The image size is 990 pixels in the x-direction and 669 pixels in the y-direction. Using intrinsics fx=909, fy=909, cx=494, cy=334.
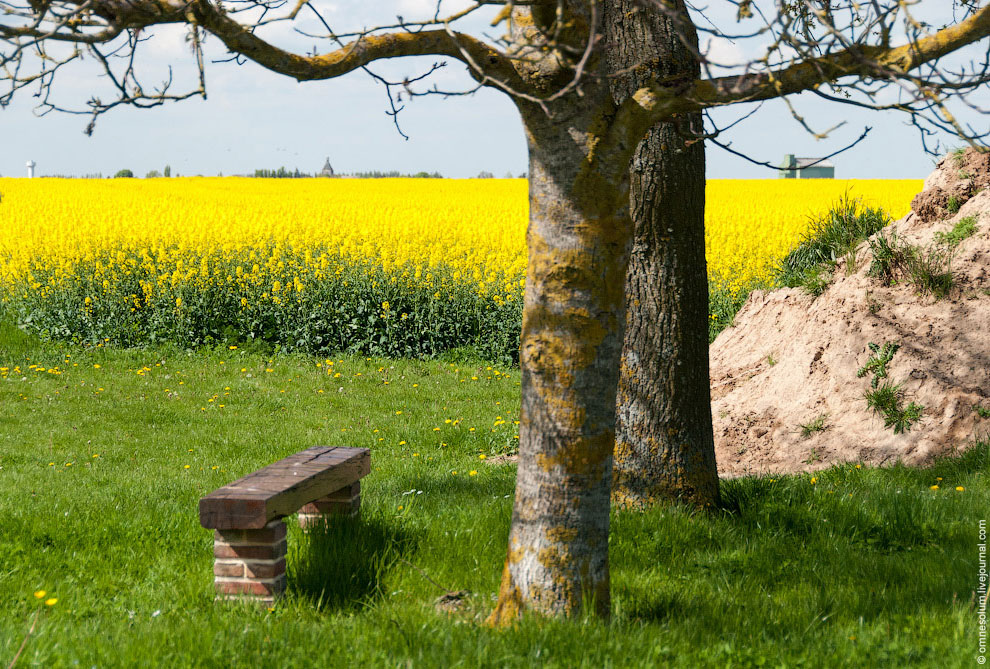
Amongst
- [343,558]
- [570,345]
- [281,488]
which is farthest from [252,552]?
[570,345]

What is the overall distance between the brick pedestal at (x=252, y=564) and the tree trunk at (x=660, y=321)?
223cm

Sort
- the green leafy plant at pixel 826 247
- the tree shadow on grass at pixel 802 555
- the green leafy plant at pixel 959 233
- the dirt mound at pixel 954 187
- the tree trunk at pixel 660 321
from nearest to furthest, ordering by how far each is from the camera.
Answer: the tree shadow on grass at pixel 802 555 < the tree trunk at pixel 660 321 < the green leafy plant at pixel 959 233 < the dirt mound at pixel 954 187 < the green leafy plant at pixel 826 247

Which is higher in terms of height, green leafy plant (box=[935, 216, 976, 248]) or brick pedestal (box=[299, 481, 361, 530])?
green leafy plant (box=[935, 216, 976, 248])

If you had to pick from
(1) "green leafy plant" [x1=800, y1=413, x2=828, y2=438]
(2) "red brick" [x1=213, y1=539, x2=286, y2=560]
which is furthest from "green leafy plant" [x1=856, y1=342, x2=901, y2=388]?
(2) "red brick" [x1=213, y1=539, x2=286, y2=560]

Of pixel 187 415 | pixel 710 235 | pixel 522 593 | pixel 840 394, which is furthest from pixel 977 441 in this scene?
Result: pixel 710 235

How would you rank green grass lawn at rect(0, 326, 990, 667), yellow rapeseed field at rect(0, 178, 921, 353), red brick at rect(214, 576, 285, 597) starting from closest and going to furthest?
green grass lawn at rect(0, 326, 990, 667)
red brick at rect(214, 576, 285, 597)
yellow rapeseed field at rect(0, 178, 921, 353)

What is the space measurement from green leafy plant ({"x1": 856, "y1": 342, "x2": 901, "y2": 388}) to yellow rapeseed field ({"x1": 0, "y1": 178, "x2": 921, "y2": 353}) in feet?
18.2

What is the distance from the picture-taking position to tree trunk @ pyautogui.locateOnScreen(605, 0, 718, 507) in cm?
558

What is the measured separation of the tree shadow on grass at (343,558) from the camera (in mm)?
4441

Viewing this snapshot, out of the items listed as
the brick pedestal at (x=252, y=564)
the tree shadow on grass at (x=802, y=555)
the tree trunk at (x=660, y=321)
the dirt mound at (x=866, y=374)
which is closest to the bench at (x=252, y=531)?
the brick pedestal at (x=252, y=564)

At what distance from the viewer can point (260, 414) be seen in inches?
389

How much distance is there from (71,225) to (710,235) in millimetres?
11257

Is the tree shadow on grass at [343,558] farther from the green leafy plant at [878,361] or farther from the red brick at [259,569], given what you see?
the green leafy plant at [878,361]

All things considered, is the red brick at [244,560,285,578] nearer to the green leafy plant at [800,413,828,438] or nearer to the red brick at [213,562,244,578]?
the red brick at [213,562,244,578]
